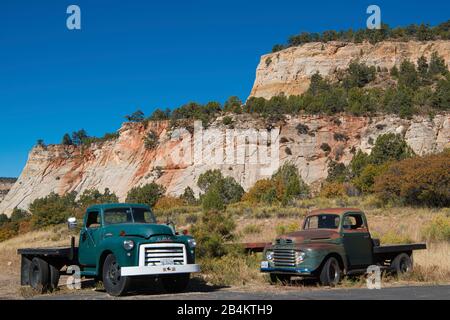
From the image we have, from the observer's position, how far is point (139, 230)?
11984mm

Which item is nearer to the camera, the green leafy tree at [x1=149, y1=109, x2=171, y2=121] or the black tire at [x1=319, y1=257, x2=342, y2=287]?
the black tire at [x1=319, y1=257, x2=342, y2=287]

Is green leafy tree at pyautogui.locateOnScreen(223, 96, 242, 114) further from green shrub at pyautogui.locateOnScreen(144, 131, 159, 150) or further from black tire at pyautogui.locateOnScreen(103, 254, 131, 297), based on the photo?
black tire at pyautogui.locateOnScreen(103, 254, 131, 297)

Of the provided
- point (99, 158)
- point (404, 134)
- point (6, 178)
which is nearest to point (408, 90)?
point (404, 134)

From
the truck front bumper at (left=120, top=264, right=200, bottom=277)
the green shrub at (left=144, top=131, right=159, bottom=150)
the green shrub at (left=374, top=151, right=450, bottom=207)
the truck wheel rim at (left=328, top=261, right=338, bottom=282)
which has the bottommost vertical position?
the truck wheel rim at (left=328, top=261, right=338, bottom=282)

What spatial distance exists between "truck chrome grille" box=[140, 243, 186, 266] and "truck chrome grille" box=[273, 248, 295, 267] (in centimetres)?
276

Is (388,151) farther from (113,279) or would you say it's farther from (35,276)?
(113,279)

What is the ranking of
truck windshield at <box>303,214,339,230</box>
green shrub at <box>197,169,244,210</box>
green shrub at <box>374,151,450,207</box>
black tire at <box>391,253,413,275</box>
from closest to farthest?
truck windshield at <box>303,214,339,230</box> < black tire at <box>391,253,413,275</box> < green shrub at <box>374,151,450,207</box> < green shrub at <box>197,169,244,210</box>

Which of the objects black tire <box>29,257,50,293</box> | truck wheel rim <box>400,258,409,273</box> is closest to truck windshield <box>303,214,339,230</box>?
truck wheel rim <box>400,258,409,273</box>

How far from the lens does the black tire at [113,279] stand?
11398 millimetres

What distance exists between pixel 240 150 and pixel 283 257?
55936mm

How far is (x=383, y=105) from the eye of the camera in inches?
2763

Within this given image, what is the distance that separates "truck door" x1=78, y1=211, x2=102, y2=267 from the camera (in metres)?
12.7

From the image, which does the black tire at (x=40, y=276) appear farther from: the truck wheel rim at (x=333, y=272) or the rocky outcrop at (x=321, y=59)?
the rocky outcrop at (x=321, y=59)

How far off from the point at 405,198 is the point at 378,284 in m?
26.1
